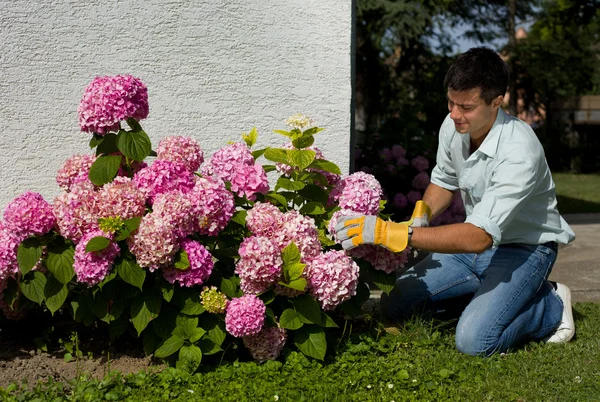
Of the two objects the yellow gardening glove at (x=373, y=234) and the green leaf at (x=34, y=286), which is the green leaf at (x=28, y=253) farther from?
the yellow gardening glove at (x=373, y=234)

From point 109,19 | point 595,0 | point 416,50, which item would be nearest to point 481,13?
point 416,50

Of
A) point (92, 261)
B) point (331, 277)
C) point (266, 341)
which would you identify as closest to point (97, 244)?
point (92, 261)

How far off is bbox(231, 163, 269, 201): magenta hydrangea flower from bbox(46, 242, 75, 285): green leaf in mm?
712

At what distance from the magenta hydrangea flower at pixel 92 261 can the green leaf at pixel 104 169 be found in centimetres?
26

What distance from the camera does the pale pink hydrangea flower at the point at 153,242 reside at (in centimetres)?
282

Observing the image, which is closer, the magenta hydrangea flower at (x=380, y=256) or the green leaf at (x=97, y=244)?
the green leaf at (x=97, y=244)

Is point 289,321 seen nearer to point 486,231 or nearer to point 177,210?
point 177,210

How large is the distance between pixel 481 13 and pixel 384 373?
19.7 meters

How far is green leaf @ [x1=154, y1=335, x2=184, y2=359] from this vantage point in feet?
9.85

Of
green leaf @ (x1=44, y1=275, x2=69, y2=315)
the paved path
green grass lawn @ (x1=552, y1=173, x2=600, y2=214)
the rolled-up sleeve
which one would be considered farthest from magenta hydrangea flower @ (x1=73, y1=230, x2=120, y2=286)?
green grass lawn @ (x1=552, y1=173, x2=600, y2=214)

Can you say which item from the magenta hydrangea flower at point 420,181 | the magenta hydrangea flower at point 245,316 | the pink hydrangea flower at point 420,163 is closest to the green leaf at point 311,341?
the magenta hydrangea flower at point 245,316

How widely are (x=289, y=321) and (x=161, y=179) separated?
77cm

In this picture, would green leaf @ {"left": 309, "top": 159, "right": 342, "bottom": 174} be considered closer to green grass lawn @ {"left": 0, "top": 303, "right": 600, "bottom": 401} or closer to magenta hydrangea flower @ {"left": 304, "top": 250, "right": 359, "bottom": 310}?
magenta hydrangea flower @ {"left": 304, "top": 250, "right": 359, "bottom": 310}

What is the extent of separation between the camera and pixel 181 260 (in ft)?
9.59
